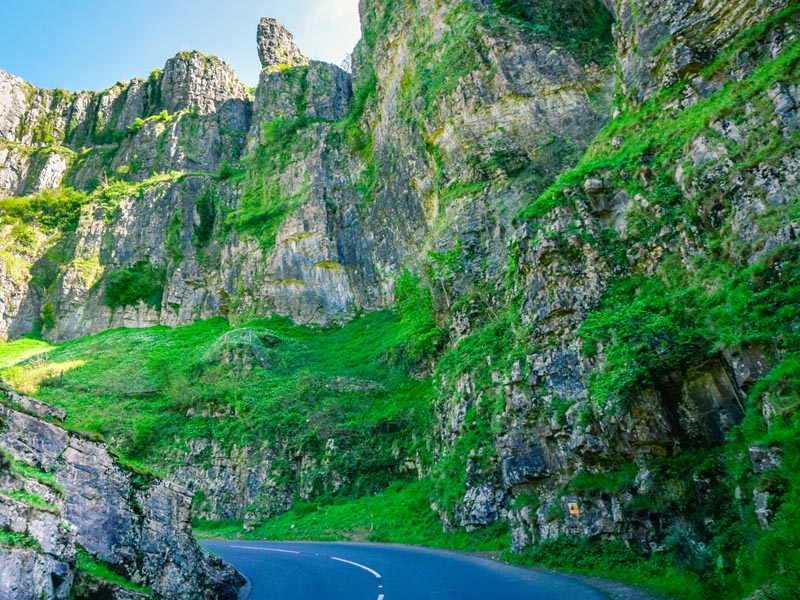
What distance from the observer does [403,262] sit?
3697 centimetres

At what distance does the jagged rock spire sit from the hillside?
410 inches

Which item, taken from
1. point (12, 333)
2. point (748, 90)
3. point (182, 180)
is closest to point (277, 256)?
point (182, 180)

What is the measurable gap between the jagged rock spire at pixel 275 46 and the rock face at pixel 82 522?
68903mm

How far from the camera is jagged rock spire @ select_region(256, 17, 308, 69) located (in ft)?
225

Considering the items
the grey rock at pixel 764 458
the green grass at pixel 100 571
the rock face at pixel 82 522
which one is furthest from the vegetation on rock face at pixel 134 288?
the grey rock at pixel 764 458

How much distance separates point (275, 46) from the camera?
69.4 meters

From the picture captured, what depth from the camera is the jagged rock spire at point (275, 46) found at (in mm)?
68688

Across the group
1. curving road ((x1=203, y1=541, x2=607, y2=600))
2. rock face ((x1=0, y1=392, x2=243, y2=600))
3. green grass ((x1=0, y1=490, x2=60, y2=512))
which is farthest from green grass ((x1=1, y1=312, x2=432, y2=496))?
green grass ((x1=0, y1=490, x2=60, y2=512))

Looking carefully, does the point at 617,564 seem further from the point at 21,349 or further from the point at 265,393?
the point at 21,349

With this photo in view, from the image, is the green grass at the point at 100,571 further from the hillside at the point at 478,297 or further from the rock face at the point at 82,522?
the hillside at the point at 478,297

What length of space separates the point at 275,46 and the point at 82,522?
7378 centimetres

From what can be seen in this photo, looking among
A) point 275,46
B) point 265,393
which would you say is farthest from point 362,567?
point 275,46

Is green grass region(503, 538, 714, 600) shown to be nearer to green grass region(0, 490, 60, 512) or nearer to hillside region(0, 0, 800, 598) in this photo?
hillside region(0, 0, 800, 598)

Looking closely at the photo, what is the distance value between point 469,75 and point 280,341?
22.3 meters
